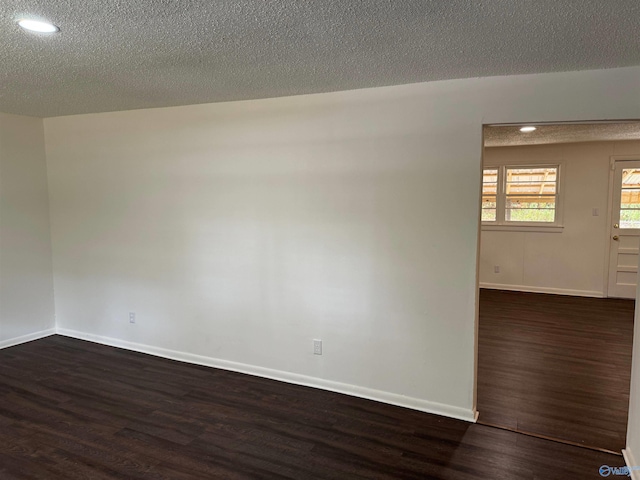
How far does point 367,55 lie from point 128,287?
10.3 feet

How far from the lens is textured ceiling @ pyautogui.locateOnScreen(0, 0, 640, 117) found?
1.67 meters

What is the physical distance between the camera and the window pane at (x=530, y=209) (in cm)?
636

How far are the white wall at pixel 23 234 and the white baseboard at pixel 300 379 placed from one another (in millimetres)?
549

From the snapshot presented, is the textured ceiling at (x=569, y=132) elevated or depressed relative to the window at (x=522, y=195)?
elevated

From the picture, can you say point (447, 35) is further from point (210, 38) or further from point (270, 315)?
point (270, 315)

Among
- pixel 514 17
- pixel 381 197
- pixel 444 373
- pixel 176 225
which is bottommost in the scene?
pixel 444 373

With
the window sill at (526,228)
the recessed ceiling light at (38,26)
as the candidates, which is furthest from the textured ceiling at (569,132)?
the recessed ceiling light at (38,26)

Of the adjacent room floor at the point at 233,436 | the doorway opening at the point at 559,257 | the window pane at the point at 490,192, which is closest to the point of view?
the adjacent room floor at the point at 233,436

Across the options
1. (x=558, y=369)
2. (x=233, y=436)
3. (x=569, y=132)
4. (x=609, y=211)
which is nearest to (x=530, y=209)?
(x=609, y=211)

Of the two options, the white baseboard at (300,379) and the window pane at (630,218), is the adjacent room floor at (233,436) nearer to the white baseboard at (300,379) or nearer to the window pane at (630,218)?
the white baseboard at (300,379)

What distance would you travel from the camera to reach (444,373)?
281 cm

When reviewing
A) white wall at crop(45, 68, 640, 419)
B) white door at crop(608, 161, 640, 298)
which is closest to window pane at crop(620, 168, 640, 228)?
white door at crop(608, 161, 640, 298)

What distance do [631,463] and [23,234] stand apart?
17.1 feet

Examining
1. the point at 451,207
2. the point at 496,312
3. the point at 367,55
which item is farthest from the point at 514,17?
the point at 496,312
